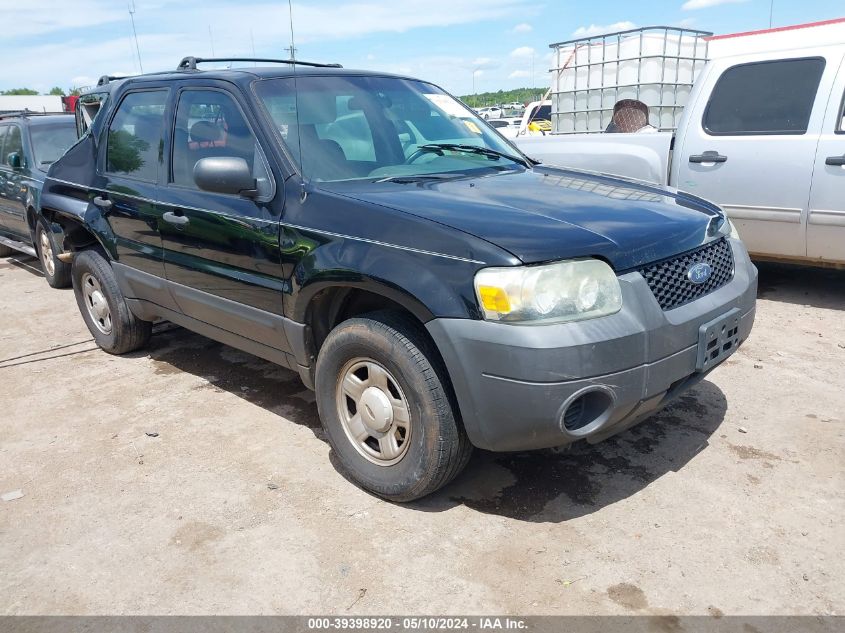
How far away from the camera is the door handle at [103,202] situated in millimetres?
4438

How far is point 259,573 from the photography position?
262 cm

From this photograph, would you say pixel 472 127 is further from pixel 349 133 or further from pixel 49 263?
pixel 49 263

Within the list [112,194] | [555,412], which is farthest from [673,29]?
[555,412]

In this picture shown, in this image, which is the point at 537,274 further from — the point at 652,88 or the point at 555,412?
the point at 652,88

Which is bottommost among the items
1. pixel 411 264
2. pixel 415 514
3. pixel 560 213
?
pixel 415 514

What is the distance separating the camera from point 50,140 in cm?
778

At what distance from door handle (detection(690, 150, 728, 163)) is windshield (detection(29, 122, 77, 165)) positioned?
6463 millimetres

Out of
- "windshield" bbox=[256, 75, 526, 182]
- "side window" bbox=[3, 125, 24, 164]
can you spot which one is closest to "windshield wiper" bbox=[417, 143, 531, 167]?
"windshield" bbox=[256, 75, 526, 182]

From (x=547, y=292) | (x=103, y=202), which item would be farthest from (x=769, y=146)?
(x=103, y=202)

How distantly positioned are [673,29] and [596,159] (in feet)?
11.5

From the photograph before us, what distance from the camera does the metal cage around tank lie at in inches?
345

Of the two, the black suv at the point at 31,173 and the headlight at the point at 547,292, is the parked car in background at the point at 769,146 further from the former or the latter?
the black suv at the point at 31,173

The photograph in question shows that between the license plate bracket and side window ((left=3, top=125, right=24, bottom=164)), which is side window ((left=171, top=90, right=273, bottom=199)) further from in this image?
side window ((left=3, top=125, right=24, bottom=164))

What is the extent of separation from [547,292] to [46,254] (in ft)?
22.4
